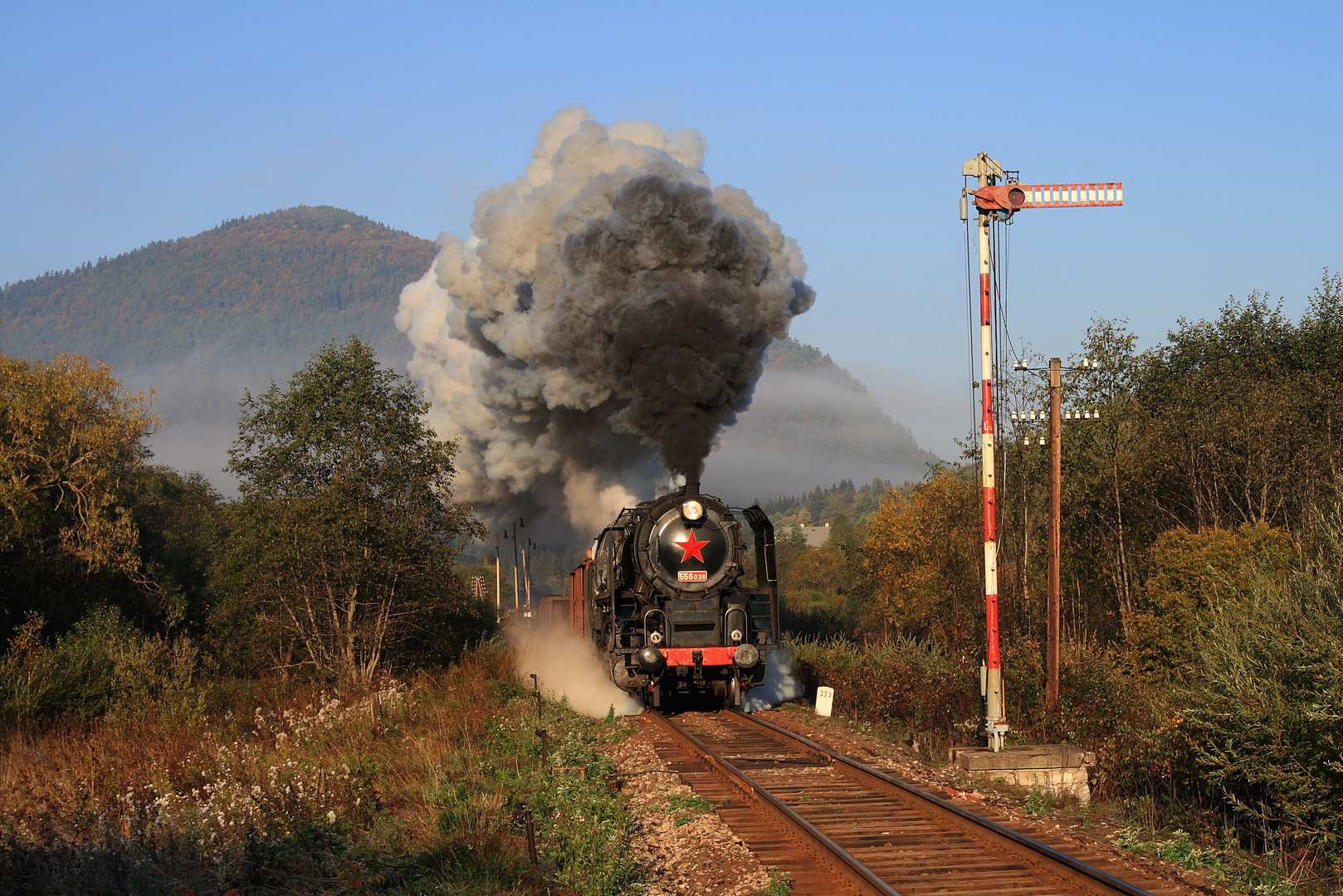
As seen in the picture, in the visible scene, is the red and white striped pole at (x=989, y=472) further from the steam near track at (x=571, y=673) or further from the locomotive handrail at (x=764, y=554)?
the steam near track at (x=571, y=673)

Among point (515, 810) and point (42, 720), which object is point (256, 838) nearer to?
point (515, 810)

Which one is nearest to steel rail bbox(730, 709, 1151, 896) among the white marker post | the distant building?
the white marker post

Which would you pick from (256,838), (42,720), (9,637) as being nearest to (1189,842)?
(256,838)

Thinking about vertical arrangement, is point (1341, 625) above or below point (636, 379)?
below

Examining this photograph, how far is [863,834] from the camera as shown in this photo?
8078 millimetres

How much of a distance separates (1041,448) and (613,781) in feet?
72.6

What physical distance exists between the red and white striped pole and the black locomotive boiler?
4.29 meters

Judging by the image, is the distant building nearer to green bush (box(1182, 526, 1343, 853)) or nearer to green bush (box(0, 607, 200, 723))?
green bush (box(0, 607, 200, 723))

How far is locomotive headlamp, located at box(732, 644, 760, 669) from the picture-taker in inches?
591

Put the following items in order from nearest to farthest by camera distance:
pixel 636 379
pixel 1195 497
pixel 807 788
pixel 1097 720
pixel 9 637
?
pixel 807 788, pixel 1097 720, pixel 9 637, pixel 636 379, pixel 1195 497

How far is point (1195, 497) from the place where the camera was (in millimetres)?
27766

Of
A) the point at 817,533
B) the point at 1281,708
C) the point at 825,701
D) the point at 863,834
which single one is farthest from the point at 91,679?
the point at 817,533

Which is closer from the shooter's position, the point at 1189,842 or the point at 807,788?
the point at 1189,842

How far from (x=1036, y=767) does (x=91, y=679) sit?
13.7 meters
